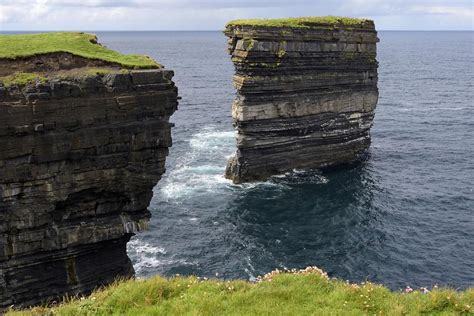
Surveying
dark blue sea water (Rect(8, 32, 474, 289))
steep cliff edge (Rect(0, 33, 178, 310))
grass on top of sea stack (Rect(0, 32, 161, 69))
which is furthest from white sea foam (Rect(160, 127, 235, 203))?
grass on top of sea stack (Rect(0, 32, 161, 69))

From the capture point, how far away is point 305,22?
61.0 metres

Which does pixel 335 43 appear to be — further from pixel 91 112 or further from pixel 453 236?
pixel 91 112

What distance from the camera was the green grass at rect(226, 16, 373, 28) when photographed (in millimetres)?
58281

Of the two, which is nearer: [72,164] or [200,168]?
[72,164]

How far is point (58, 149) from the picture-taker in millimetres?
26422

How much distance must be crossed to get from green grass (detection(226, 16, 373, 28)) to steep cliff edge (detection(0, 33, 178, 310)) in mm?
→ 31199

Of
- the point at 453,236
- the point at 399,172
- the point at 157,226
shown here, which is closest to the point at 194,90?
the point at 399,172

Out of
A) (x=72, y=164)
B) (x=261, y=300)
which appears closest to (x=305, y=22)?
(x=72, y=164)

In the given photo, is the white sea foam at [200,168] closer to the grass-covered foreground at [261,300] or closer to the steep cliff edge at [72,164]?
the steep cliff edge at [72,164]

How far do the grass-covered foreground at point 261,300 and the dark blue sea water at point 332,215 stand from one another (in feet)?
67.8

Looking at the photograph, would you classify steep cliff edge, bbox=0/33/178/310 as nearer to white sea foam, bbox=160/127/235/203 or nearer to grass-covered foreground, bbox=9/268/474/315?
grass-covered foreground, bbox=9/268/474/315

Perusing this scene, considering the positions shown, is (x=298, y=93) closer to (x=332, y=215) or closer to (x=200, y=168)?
(x=200, y=168)

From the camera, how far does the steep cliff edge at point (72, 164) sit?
84.1 ft

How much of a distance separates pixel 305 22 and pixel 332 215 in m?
25.7
